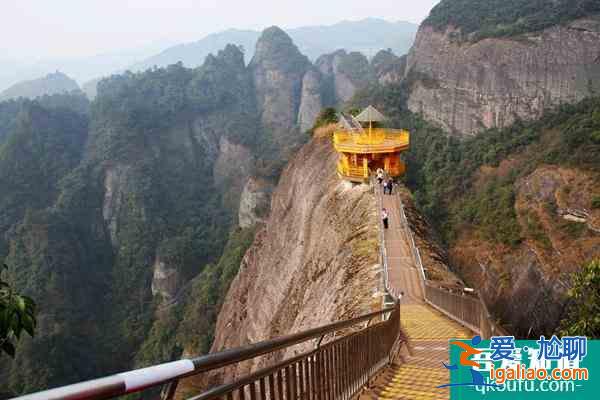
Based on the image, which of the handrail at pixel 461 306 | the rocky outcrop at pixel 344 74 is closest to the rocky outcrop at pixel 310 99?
the rocky outcrop at pixel 344 74

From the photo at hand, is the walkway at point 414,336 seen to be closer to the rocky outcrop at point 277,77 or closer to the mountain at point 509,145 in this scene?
the mountain at point 509,145

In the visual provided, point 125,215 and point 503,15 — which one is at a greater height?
point 503,15

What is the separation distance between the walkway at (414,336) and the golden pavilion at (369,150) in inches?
262

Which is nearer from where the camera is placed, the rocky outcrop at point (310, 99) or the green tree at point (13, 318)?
the green tree at point (13, 318)

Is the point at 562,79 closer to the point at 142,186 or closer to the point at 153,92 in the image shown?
the point at 142,186

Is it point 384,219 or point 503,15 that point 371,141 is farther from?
point 503,15

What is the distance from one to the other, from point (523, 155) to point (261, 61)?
10507cm

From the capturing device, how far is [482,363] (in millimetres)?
4508

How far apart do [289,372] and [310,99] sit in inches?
5234

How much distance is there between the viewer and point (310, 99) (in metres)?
134

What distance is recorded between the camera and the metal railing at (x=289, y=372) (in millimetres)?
2393

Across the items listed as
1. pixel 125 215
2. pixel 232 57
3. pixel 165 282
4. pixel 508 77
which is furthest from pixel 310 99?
pixel 508 77

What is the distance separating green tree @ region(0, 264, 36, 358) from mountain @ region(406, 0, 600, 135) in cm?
6257

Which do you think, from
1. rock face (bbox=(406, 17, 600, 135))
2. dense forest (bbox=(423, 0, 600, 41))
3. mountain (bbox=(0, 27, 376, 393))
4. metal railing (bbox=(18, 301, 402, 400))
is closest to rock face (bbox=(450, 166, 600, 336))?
rock face (bbox=(406, 17, 600, 135))
